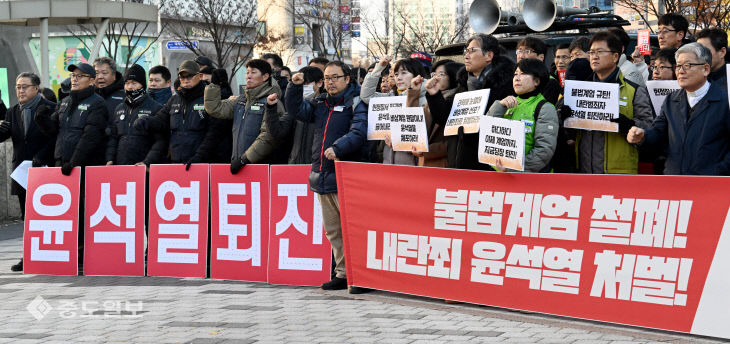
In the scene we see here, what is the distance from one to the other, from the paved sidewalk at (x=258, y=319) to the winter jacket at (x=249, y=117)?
1.20m

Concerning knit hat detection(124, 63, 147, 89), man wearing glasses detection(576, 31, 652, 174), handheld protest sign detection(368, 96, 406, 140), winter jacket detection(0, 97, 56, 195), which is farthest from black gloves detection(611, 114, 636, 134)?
winter jacket detection(0, 97, 56, 195)

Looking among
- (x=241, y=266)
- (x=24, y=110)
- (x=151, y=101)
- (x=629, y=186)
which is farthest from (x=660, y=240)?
(x=24, y=110)

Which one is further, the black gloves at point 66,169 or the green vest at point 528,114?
the black gloves at point 66,169

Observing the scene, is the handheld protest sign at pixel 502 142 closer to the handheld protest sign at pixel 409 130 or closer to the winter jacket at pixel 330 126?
the handheld protest sign at pixel 409 130

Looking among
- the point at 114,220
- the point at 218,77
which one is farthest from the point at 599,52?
the point at 114,220

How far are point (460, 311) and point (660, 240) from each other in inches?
64.1

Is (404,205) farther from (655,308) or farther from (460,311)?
(655,308)

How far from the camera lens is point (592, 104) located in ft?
24.5

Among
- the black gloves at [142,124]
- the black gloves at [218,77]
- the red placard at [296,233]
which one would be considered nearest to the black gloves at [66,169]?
the black gloves at [142,124]

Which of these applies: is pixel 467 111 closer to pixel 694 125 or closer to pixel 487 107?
pixel 487 107

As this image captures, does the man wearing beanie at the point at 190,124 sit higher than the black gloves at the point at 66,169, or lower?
higher

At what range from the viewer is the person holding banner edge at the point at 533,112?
23.7ft

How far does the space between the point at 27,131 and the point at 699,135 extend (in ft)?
24.4

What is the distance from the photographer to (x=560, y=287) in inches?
271
